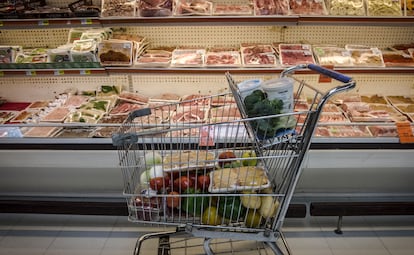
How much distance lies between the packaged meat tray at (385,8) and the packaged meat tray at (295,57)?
0.56 meters

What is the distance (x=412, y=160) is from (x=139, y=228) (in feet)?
7.38

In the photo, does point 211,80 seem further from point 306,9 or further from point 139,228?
point 139,228

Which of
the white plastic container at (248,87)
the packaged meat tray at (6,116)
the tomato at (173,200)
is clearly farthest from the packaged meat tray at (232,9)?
the packaged meat tray at (6,116)

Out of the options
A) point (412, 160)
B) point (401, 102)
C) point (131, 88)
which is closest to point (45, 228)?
point (131, 88)

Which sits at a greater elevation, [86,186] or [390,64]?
[390,64]

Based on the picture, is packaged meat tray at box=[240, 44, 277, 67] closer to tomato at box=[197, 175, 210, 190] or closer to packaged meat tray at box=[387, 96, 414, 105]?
packaged meat tray at box=[387, 96, 414, 105]

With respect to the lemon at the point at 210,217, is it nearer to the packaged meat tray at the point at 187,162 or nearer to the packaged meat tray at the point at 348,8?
the packaged meat tray at the point at 187,162

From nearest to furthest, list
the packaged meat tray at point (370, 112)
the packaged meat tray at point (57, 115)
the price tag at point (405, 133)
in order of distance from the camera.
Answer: the price tag at point (405, 133)
the packaged meat tray at point (370, 112)
the packaged meat tray at point (57, 115)

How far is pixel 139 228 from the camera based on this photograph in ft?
8.86

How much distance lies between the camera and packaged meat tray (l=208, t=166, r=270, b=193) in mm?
1485

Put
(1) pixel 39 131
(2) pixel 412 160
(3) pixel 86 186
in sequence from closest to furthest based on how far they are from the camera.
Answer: (2) pixel 412 160 → (1) pixel 39 131 → (3) pixel 86 186

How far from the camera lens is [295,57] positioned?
9.24ft

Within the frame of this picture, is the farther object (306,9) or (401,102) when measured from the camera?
(401,102)

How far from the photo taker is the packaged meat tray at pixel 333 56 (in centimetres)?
274
